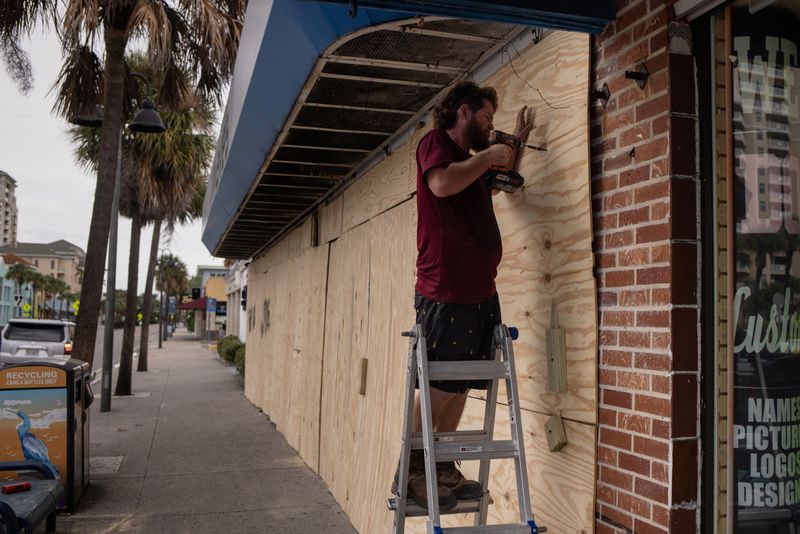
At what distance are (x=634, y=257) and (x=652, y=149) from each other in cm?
42

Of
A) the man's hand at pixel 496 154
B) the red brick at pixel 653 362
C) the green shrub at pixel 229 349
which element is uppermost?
the man's hand at pixel 496 154

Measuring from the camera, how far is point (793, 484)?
95.4 inches

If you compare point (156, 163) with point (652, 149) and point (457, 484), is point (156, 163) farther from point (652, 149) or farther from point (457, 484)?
point (652, 149)

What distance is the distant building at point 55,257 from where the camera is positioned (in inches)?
5502

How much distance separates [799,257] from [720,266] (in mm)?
259

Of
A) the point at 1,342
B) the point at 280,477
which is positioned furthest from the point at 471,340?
the point at 1,342

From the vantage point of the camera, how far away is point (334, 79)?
170 inches

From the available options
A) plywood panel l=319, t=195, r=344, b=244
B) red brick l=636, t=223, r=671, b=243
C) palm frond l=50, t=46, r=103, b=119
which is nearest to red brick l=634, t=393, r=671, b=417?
red brick l=636, t=223, r=671, b=243

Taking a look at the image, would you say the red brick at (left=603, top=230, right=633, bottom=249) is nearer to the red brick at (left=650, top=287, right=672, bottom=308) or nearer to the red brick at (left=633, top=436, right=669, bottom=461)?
the red brick at (left=650, top=287, right=672, bottom=308)

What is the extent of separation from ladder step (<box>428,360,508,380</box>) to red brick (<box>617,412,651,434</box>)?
0.49 meters

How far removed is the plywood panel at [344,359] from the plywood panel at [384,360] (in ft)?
0.71

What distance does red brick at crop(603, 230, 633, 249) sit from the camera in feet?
9.17

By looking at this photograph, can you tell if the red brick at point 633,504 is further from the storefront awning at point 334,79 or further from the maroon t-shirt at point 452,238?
the storefront awning at point 334,79

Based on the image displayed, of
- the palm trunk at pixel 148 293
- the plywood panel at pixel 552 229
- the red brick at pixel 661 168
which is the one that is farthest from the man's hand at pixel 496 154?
the palm trunk at pixel 148 293
